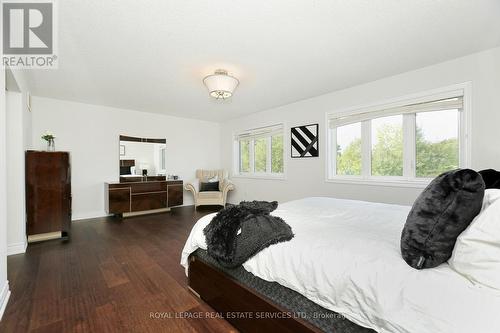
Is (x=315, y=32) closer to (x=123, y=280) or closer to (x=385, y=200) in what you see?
(x=385, y=200)

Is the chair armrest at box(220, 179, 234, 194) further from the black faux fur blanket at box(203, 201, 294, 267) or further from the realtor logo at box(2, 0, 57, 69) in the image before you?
the black faux fur blanket at box(203, 201, 294, 267)

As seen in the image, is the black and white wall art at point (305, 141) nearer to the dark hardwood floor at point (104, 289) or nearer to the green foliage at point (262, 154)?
the green foliage at point (262, 154)

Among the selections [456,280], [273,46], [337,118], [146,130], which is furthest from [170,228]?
[456,280]

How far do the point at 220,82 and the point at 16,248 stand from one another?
10.6 ft

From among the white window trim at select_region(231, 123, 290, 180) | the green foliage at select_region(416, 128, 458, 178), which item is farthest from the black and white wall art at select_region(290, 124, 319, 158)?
the green foliage at select_region(416, 128, 458, 178)

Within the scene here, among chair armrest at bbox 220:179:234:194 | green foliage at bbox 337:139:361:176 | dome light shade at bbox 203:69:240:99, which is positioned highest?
dome light shade at bbox 203:69:240:99

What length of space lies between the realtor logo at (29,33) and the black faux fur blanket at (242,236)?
2172mm

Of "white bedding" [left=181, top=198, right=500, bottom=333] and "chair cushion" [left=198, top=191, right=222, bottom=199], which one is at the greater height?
"white bedding" [left=181, top=198, right=500, bottom=333]

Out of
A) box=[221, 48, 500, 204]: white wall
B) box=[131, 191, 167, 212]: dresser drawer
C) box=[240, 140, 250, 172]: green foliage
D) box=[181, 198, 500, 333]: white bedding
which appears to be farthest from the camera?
box=[240, 140, 250, 172]: green foliage

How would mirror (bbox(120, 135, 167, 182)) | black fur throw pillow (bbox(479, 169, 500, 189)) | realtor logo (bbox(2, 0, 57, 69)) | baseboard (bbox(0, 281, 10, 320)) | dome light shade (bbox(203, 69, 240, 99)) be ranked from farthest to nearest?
mirror (bbox(120, 135, 167, 182)), dome light shade (bbox(203, 69, 240, 99)), black fur throw pillow (bbox(479, 169, 500, 189)), realtor logo (bbox(2, 0, 57, 69)), baseboard (bbox(0, 281, 10, 320))

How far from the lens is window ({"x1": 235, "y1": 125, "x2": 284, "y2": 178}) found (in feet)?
16.4

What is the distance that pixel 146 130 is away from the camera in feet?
17.1

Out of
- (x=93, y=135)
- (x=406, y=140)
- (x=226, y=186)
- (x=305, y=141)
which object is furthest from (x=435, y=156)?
(x=93, y=135)

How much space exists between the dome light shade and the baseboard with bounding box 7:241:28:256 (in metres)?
3.06
